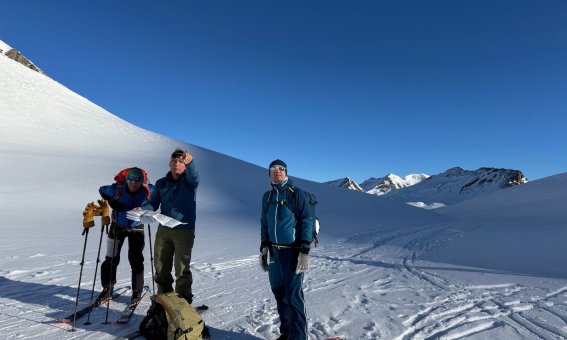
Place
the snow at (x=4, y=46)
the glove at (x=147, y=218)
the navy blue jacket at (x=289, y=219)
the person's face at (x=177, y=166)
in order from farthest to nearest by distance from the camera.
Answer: the snow at (x=4, y=46)
the person's face at (x=177, y=166)
the glove at (x=147, y=218)
the navy blue jacket at (x=289, y=219)

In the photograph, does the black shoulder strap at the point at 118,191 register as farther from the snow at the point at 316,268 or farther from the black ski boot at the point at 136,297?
the snow at the point at 316,268

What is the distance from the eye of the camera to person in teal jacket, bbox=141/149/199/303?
5285 millimetres

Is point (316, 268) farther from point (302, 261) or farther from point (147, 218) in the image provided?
point (147, 218)

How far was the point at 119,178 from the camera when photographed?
578 cm

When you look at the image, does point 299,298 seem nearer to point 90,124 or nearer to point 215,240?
point 215,240

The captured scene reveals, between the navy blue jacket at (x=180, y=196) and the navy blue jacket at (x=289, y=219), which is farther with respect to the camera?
the navy blue jacket at (x=180, y=196)

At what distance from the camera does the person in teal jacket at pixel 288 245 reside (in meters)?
4.44

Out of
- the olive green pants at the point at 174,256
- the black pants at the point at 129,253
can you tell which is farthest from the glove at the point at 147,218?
the black pants at the point at 129,253

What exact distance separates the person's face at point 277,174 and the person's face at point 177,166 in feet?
4.80

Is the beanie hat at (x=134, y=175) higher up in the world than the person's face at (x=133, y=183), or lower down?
higher up

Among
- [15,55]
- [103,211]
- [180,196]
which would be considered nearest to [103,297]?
[103,211]

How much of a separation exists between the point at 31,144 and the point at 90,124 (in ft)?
43.6

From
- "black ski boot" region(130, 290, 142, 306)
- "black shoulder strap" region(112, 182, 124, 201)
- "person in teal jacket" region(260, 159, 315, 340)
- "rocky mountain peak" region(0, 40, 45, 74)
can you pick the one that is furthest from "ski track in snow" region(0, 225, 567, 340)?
"rocky mountain peak" region(0, 40, 45, 74)

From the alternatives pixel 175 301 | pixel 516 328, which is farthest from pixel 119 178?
pixel 516 328
